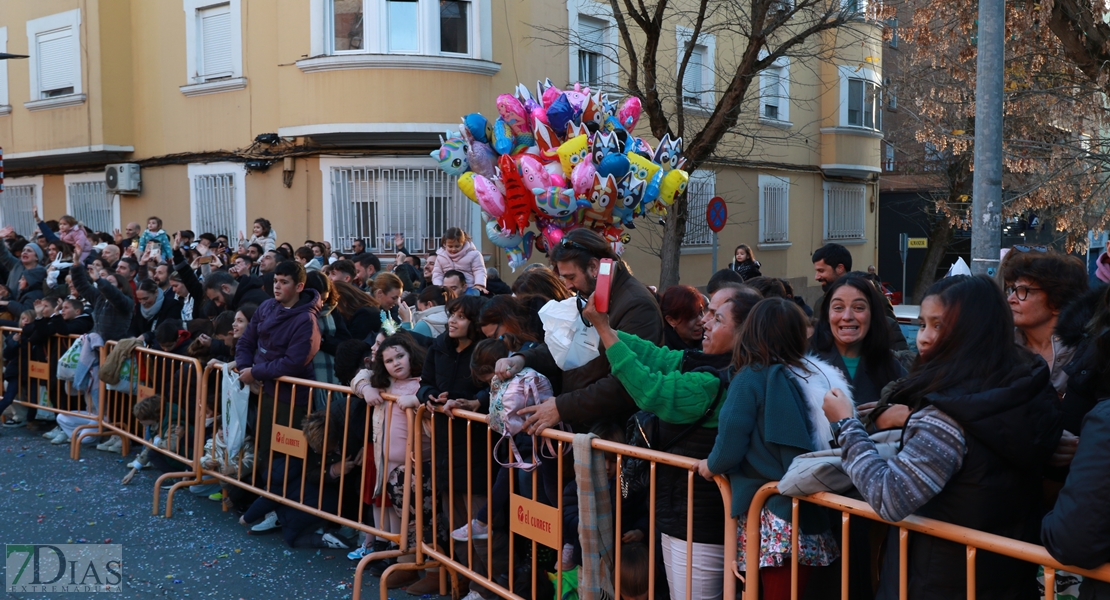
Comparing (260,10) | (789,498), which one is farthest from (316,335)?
(260,10)

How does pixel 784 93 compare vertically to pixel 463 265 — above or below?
above

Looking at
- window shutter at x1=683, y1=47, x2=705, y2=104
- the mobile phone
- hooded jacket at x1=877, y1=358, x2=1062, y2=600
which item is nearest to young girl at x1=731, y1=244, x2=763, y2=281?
window shutter at x1=683, y1=47, x2=705, y2=104

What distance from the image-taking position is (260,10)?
15586 millimetres

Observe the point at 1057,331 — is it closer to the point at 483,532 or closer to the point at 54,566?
the point at 483,532

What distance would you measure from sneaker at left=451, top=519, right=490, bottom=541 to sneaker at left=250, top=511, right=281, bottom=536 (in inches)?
85.4

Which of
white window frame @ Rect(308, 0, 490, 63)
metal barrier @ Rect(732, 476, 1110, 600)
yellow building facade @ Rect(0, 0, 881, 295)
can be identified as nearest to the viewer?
metal barrier @ Rect(732, 476, 1110, 600)

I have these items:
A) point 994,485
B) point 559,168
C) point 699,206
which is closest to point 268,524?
point 559,168

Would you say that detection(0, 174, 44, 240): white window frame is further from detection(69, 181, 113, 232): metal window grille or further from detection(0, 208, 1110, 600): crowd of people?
detection(0, 208, 1110, 600): crowd of people

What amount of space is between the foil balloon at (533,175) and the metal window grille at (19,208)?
49.6ft

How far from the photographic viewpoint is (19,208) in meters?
20.1

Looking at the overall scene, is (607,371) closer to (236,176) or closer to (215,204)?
(236,176)

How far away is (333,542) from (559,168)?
3779mm

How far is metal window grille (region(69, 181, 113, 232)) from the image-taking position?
717 inches

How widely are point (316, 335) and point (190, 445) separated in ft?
6.03
